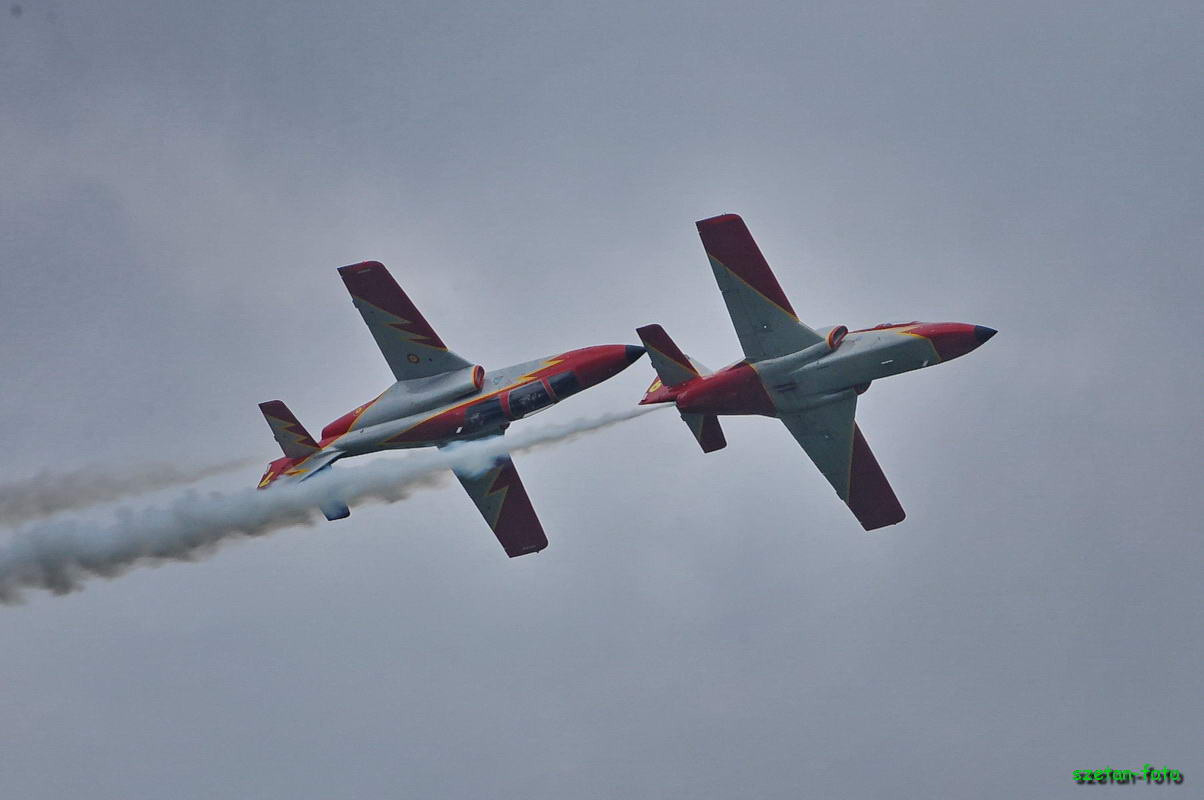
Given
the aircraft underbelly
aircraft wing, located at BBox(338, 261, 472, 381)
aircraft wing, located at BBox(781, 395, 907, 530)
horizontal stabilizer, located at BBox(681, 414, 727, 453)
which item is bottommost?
aircraft wing, located at BBox(781, 395, 907, 530)

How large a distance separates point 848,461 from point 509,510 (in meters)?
13.6

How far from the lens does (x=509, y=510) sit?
5559 centimetres

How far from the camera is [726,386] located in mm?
50969

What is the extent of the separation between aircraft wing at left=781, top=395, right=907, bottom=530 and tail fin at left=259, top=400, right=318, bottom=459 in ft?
59.8

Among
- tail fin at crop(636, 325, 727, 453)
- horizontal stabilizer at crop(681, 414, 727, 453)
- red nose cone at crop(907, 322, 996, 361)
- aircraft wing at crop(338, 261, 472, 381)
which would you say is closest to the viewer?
red nose cone at crop(907, 322, 996, 361)

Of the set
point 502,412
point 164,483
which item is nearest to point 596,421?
point 502,412

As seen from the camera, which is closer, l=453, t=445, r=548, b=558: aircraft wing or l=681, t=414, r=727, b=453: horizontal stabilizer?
l=681, t=414, r=727, b=453: horizontal stabilizer

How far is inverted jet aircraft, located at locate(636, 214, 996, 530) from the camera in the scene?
49500mm

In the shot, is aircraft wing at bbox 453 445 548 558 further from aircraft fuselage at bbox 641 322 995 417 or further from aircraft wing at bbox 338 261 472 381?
aircraft fuselage at bbox 641 322 995 417

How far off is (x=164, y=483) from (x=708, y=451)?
2141 centimetres

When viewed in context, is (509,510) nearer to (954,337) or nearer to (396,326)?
Answer: (396,326)

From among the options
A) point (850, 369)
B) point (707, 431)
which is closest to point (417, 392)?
point (707, 431)

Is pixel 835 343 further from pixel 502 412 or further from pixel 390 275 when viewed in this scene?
pixel 390 275

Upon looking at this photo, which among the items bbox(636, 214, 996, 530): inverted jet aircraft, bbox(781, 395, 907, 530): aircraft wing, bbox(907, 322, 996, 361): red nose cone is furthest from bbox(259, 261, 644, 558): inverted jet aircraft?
bbox(907, 322, 996, 361): red nose cone
